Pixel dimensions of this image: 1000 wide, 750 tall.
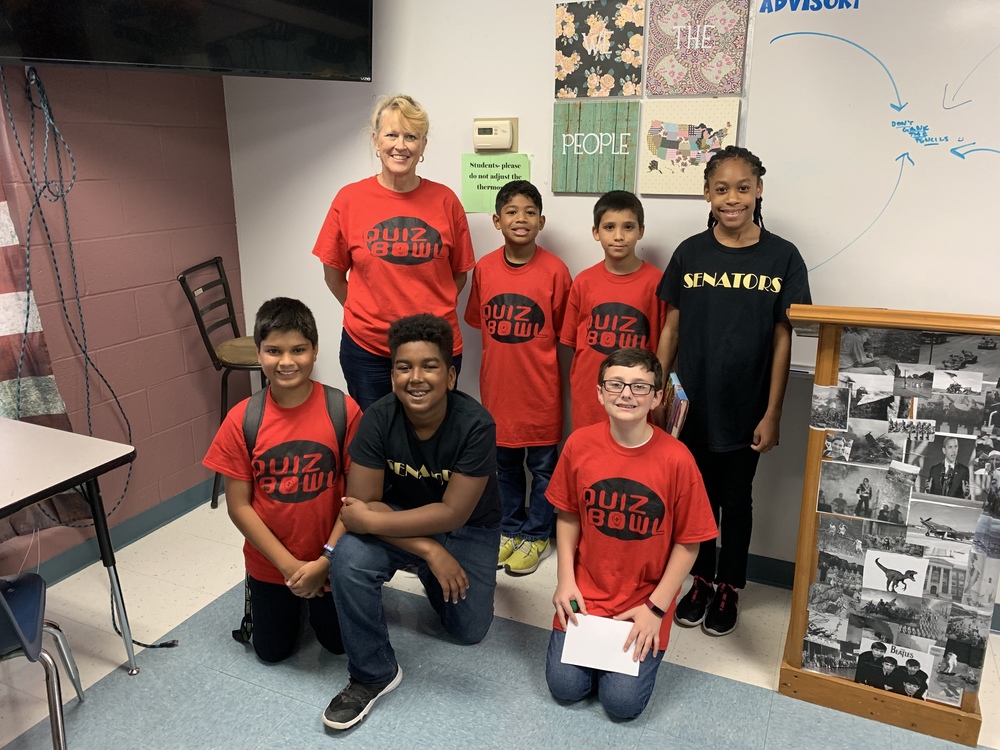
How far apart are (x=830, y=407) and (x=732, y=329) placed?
365mm

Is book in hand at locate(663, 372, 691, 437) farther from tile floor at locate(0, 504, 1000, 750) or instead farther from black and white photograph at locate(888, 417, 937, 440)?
tile floor at locate(0, 504, 1000, 750)

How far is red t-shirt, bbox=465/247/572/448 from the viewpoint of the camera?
2424 millimetres

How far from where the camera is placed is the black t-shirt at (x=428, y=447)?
1.91m

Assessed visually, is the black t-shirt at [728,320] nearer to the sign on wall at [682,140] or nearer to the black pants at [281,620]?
the sign on wall at [682,140]

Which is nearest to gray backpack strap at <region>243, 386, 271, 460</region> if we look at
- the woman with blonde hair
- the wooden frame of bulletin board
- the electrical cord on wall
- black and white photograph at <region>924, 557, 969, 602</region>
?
the woman with blonde hair

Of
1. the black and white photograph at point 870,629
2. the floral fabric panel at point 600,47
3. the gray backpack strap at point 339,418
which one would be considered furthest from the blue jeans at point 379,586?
the floral fabric panel at point 600,47

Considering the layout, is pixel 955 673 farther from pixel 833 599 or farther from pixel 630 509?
pixel 630 509

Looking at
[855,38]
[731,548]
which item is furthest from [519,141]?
[731,548]

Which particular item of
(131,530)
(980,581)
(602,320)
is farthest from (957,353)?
(131,530)

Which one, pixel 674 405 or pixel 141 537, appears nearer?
pixel 674 405

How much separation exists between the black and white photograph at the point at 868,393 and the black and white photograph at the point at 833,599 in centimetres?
44

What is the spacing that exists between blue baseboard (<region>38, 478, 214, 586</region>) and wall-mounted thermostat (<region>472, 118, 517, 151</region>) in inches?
70.5

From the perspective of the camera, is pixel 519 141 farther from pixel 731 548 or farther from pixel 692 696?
pixel 692 696

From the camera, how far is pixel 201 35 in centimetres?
223
